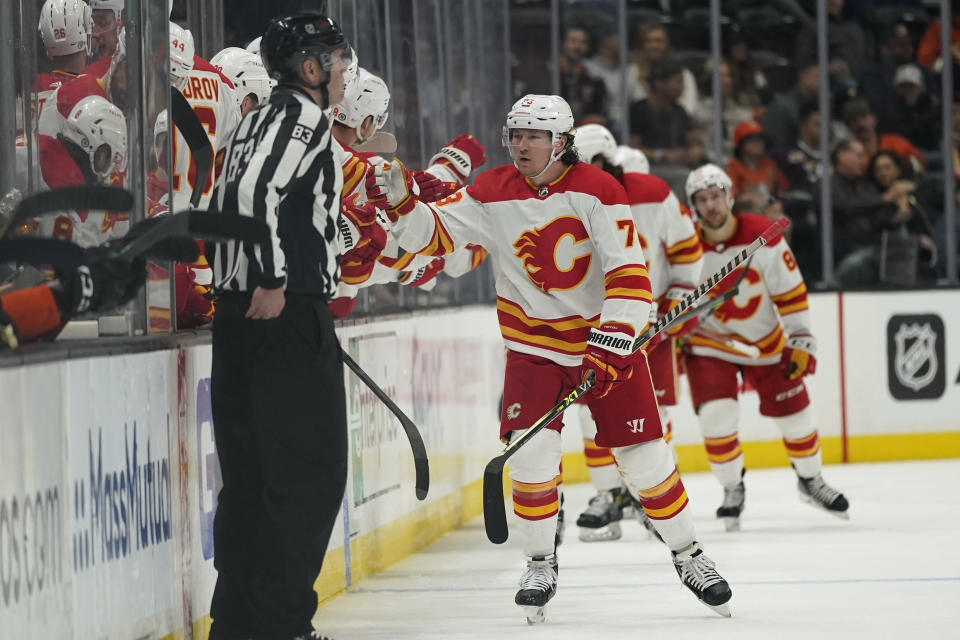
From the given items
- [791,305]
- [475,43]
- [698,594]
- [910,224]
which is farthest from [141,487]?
[910,224]

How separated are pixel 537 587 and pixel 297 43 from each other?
1.55 meters

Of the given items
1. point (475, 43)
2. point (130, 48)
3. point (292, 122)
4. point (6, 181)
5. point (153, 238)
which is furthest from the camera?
point (475, 43)

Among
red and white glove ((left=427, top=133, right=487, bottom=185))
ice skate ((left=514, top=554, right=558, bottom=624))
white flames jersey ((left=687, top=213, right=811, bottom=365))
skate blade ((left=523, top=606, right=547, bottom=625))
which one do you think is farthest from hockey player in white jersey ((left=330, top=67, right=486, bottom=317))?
white flames jersey ((left=687, top=213, right=811, bottom=365))

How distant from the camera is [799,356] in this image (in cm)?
582

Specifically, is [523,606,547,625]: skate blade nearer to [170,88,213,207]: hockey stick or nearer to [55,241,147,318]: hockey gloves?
[170,88,213,207]: hockey stick

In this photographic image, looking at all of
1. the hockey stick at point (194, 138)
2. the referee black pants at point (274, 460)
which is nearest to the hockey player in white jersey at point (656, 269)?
the hockey stick at point (194, 138)

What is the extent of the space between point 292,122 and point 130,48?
0.50 m

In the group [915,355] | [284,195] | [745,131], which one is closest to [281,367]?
[284,195]

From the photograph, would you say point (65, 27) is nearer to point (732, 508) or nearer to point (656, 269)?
point (656, 269)

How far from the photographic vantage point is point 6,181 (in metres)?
3.68

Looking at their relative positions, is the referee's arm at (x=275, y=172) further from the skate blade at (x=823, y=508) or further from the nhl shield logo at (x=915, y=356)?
the nhl shield logo at (x=915, y=356)

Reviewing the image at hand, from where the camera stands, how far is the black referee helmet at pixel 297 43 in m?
3.22

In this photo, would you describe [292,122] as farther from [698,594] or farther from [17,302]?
[698,594]

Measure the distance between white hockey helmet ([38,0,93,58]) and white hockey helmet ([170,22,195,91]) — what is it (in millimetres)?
340
